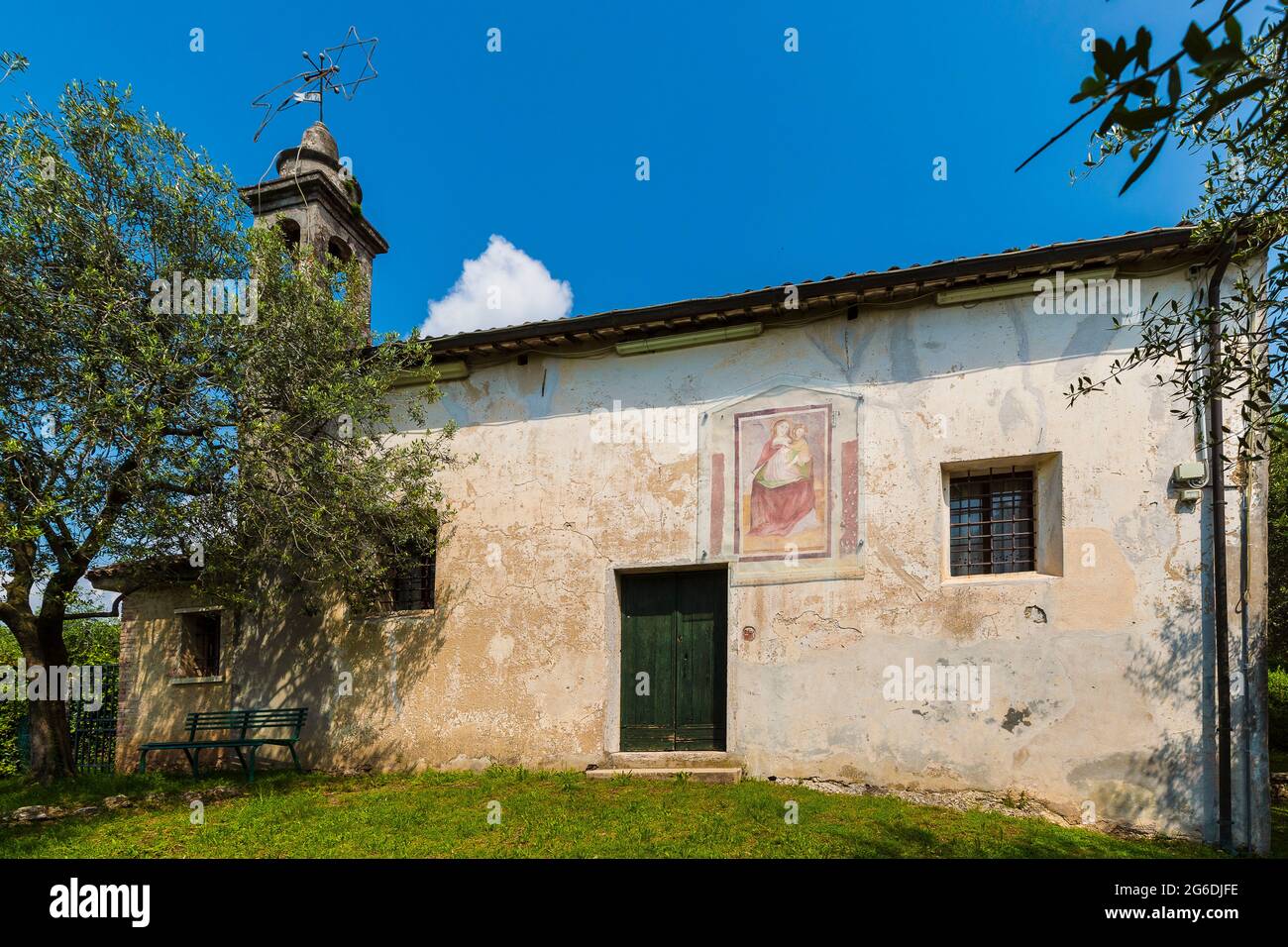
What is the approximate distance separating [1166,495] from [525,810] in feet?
22.2

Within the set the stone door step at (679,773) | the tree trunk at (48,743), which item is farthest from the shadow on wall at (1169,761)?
the tree trunk at (48,743)

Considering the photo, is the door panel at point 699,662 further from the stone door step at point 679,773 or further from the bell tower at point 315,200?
the bell tower at point 315,200

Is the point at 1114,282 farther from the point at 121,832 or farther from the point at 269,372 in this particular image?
the point at 121,832

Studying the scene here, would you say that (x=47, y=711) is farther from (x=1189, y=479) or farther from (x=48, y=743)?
(x=1189, y=479)

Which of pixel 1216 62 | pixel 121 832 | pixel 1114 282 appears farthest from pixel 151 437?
pixel 1114 282

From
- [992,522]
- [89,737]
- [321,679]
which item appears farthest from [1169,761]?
[89,737]

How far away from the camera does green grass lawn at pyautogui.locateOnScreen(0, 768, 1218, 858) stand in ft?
22.1

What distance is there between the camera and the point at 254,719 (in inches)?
447

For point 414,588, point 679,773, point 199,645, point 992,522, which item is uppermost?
point 992,522

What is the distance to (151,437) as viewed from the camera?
28.2 feet

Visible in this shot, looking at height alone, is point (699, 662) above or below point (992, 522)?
below

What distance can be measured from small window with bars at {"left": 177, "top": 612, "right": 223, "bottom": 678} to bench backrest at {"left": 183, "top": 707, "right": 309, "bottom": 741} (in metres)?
0.95

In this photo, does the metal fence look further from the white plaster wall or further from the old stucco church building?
the white plaster wall

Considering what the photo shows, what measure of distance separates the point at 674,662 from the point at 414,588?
3.72 metres
